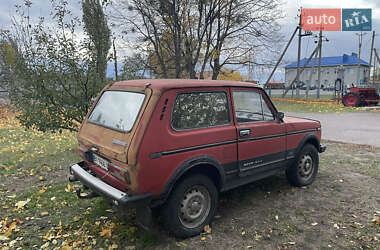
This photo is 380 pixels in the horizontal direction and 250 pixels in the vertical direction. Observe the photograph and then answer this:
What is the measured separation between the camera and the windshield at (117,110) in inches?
118

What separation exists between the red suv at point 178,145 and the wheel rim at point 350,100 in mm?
16561

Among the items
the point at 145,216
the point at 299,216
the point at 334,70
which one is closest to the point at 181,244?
the point at 145,216

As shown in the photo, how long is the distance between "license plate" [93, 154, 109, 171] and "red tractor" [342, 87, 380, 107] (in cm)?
1866

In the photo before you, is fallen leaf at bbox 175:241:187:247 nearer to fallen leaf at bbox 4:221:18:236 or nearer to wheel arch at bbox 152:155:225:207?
wheel arch at bbox 152:155:225:207

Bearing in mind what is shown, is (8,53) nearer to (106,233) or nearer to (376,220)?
(106,233)

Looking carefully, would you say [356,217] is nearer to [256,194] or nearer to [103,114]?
[256,194]

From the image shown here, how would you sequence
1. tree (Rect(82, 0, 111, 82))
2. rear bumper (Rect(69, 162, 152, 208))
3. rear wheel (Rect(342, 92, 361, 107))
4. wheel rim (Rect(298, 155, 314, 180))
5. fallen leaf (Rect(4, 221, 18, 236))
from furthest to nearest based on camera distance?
rear wheel (Rect(342, 92, 361, 107)), tree (Rect(82, 0, 111, 82)), wheel rim (Rect(298, 155, 314, 180)), fallen leaf (Rect(4, 221, 18, 236)), rear bumper (Rect(69, 162, 152, 208))

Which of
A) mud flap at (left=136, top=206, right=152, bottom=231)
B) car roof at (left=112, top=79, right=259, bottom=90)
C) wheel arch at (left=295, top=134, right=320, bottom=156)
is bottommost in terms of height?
mud flap at (left=136, top=206, right=152, bottom=231)

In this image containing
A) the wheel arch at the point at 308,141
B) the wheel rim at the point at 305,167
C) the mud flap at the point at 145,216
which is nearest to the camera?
the mud flap at the point at 145,216

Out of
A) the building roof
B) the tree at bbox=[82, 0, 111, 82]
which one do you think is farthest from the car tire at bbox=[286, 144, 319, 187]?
the building roof

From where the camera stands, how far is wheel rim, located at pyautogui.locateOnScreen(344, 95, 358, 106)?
1769 centimetres

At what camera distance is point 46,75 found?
19.2ft

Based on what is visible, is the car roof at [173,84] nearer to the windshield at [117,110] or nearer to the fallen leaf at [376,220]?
the windshield at [117,110]

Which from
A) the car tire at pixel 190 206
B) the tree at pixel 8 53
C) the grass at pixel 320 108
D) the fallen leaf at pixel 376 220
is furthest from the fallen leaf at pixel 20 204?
the grass at pixel 320 108
